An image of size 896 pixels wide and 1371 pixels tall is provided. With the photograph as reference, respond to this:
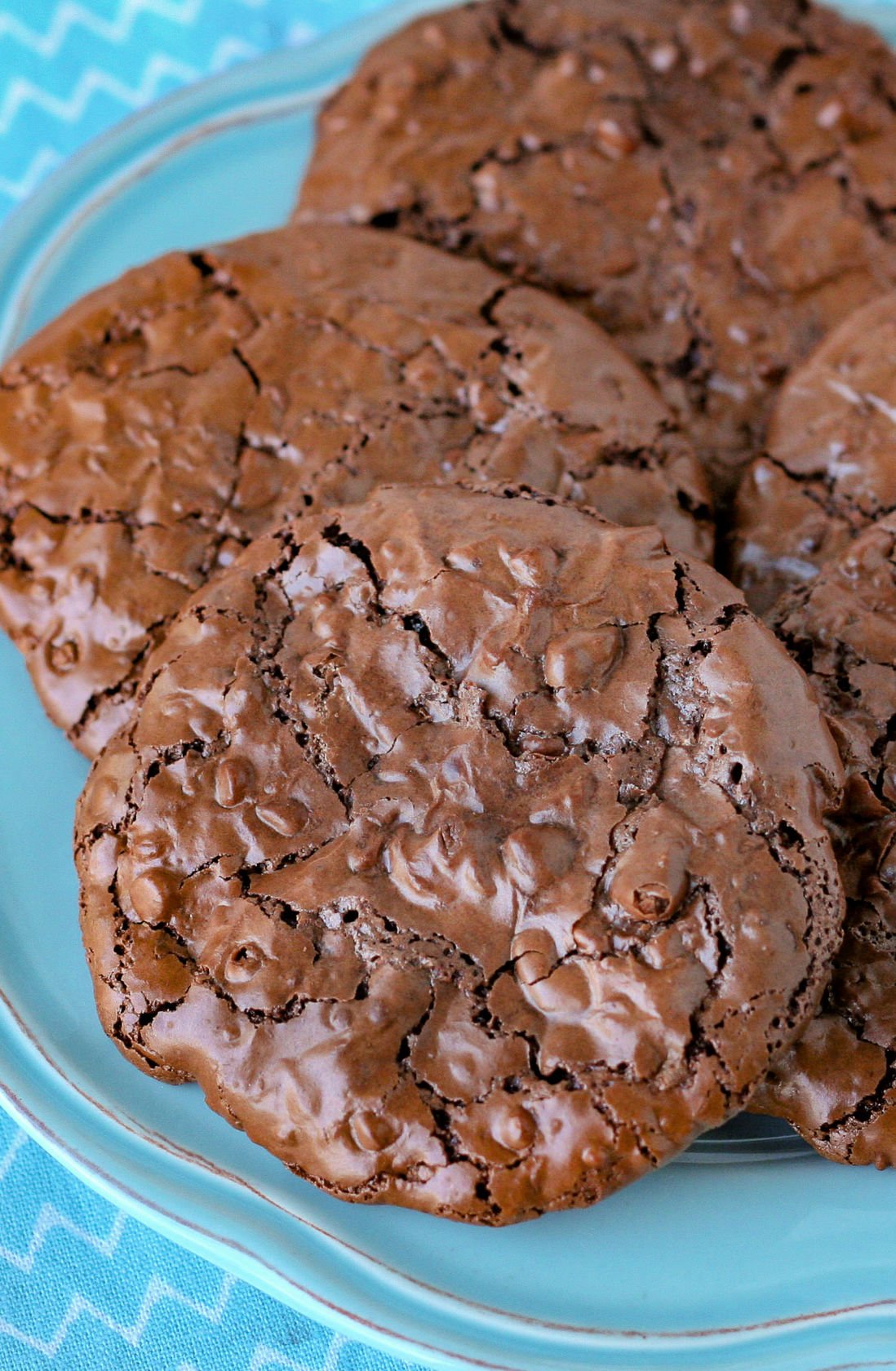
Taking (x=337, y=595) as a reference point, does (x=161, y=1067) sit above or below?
below

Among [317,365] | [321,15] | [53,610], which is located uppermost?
[321,15]

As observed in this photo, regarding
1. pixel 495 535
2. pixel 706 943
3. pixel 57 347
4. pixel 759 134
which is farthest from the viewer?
pixel 759 134

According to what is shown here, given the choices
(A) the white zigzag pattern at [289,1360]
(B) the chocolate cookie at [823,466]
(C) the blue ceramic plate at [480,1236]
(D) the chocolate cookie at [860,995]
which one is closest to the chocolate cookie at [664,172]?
(B) the chocolate cookie at [823,466]

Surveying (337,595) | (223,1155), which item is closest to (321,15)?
(337,595)

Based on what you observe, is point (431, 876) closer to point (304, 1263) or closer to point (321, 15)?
point (304, 1263)

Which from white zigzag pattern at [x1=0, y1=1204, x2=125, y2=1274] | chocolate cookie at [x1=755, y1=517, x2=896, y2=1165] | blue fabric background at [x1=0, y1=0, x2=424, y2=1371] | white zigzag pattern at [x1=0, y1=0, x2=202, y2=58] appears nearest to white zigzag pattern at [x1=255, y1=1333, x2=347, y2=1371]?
blue fabric background at [x1=0, y1=0, x2=424, y2=1371]

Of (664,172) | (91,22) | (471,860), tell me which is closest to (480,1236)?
(471,860)
